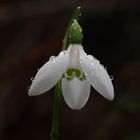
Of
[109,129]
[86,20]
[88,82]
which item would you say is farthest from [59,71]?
[86,20]

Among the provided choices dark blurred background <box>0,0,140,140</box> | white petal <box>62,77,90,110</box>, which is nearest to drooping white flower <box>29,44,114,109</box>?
white petal <box>62,77,90,110</box>

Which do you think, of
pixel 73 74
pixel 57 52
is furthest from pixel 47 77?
pixel 57 52

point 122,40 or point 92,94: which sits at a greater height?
point 122,40

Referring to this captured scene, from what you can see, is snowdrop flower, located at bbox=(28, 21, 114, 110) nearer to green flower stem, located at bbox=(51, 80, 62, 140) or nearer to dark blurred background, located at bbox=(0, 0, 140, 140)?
green flower stem, located at bbox=(51, 80, 62, 140)

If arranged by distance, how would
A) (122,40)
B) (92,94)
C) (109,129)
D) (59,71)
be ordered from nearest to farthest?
(59,71) < (109,129) < (92,94) < (122,40)

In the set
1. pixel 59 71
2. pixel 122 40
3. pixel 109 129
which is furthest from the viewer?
pixel 122 40

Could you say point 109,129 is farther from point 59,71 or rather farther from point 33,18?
point 59,71

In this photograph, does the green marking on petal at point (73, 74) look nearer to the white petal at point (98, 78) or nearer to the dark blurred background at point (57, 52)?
the white petal at point (98, 78)
